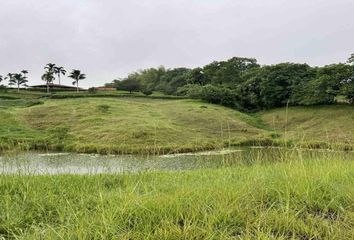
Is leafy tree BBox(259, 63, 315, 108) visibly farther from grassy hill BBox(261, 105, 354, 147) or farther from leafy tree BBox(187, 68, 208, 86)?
leafy tree BBox(187, 68, 208, 86)

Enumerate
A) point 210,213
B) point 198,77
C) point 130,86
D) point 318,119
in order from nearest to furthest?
point 210,213 < point 318,119 < point 198,77 < point 130,86

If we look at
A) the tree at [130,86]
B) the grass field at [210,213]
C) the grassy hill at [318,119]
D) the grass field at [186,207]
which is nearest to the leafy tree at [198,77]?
the tree at [130,86]

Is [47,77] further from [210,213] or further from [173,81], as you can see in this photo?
[210,213]

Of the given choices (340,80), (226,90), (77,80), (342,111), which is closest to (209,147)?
(342,111)

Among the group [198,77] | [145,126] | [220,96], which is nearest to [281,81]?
[220,96]

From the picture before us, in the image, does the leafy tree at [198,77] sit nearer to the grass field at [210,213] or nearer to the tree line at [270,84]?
the tree line at [270,84]

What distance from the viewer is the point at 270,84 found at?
203 ft

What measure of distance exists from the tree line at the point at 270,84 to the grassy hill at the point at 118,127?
989 centimetres

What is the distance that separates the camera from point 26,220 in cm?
462

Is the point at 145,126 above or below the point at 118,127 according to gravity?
above

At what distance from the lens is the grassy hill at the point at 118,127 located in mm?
31750

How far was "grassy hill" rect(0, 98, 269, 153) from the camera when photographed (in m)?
31.8

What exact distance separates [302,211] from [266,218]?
0.62m

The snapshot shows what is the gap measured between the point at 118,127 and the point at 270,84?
108 feet
